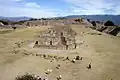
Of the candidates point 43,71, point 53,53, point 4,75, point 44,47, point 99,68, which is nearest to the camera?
point 4,75

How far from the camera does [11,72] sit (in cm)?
1997

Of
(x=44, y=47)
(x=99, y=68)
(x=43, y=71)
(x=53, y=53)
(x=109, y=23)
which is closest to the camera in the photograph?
(x=43, y=71)

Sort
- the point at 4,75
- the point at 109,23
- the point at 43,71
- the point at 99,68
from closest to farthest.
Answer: the point at 4,75, the point at 43,71, the point at 99,68, the point at 109,23

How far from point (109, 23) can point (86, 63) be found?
234 ft

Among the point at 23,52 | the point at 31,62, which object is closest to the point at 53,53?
the point at 23,52

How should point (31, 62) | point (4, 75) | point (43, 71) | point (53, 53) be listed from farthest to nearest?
point (53, 53) → point (31, 62) → point (43, 71) → point (4, 75)

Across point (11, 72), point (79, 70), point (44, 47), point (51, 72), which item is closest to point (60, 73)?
point (51, 72)

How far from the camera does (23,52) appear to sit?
29406mm

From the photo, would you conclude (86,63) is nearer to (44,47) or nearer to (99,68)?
(99,68)

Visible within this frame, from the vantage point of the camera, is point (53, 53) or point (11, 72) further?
point (53, 53)

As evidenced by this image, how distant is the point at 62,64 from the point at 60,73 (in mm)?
3465

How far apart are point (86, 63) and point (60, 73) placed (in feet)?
16.5

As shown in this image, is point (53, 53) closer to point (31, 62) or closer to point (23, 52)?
point (23, 52)

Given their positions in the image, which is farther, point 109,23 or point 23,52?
point 109,23
